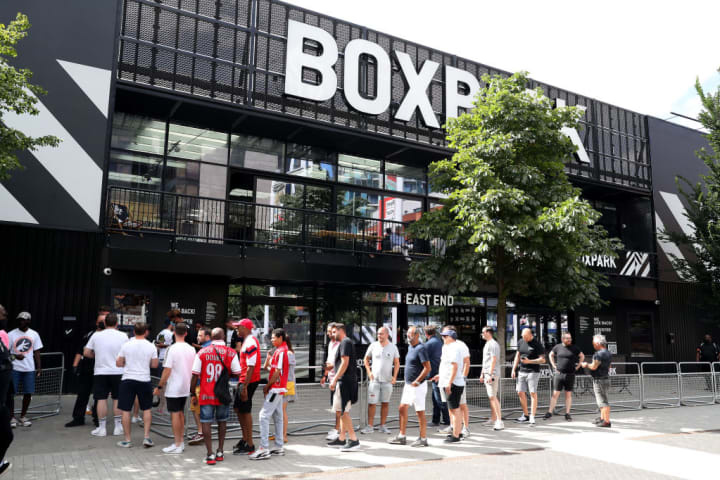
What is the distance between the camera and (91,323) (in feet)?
40.9

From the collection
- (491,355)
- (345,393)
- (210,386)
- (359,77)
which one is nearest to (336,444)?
(345,393)

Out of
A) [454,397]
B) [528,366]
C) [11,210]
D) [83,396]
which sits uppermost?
[11,210]

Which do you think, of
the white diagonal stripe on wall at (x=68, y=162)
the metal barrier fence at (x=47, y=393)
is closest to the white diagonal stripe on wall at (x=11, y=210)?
the white diagonal stripe on wall at (x=68, y=162)

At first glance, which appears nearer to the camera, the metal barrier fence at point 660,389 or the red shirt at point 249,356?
the red shirt at point 249,356

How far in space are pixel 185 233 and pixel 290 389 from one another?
6609 millimetres

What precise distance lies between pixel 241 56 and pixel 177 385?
988cm

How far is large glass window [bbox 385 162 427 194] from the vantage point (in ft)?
58.3

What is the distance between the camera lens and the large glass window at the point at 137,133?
14102 mm

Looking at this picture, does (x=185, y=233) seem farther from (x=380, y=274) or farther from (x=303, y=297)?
(x=380, y=274)

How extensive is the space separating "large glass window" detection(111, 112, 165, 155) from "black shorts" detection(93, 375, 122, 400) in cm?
709

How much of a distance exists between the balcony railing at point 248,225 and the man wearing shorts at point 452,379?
602 cm

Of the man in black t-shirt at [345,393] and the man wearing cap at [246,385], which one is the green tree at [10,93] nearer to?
the man wearing cap at [246,385]

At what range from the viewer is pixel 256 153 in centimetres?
1577

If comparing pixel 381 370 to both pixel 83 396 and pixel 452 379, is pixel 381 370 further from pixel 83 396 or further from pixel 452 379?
pixel 83 396
